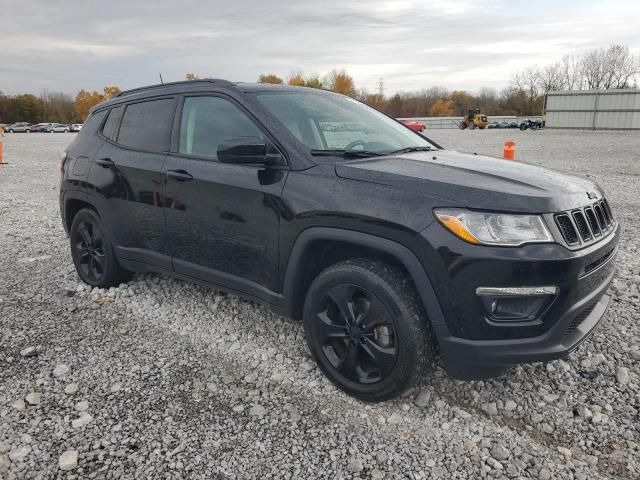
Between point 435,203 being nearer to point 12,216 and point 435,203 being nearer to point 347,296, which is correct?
point 347,296

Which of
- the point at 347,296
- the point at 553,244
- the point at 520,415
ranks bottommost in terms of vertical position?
Answer: the point at 520,415

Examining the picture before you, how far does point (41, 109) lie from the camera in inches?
3991

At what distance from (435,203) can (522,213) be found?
1.34ft

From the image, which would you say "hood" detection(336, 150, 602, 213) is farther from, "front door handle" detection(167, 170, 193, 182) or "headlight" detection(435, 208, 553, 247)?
"front door handle" detection(167, 170, 193, 182)

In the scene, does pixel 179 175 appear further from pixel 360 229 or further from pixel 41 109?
pixel 41 109

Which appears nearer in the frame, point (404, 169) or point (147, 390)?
point (404, 169)

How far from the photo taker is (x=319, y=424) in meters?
2.86

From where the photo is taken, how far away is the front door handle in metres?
3.71

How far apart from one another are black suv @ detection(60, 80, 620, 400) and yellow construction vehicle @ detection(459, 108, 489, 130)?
201 ft

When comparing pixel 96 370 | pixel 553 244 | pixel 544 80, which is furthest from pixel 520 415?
pixel 544 80

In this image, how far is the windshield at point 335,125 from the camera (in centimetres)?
344

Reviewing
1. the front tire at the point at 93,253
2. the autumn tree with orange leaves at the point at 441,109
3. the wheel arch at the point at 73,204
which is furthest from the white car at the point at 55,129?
the front tire at the point at 93,253

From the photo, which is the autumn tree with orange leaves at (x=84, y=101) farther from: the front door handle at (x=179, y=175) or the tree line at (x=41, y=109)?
the front door handle at (x=179, y=175)

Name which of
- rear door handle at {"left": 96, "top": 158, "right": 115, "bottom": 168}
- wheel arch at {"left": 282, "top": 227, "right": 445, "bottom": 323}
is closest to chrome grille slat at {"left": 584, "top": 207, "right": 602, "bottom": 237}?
wheel arch at {"left": 282, "top": 227, "right": 445, "bottom": 323}
